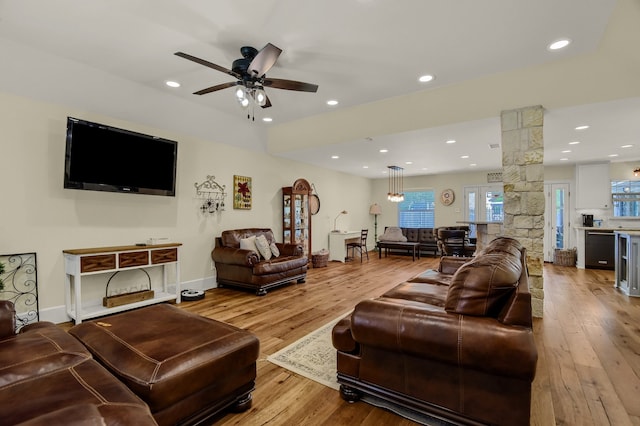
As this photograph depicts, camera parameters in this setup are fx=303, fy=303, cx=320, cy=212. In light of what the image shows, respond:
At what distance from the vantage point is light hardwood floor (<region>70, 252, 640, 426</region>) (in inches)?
73.2

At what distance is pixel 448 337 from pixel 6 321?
2455 millimetres

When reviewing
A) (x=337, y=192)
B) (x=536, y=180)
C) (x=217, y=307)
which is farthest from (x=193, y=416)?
(x=337, y=192)

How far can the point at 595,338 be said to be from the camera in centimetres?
295

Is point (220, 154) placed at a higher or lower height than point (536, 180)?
higher

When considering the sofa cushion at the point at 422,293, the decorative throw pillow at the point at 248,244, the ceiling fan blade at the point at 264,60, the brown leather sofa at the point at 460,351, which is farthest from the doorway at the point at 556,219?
the ceiling fan blade at the point at 264,60

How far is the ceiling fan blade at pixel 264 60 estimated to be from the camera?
250 cm

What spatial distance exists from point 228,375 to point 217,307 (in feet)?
7.81

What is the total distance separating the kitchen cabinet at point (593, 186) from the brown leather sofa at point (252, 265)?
6745 mm

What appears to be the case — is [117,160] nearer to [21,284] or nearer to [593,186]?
[21,284]

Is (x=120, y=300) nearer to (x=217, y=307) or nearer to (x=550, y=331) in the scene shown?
(x=217, y=307)

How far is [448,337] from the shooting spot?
1597 mm

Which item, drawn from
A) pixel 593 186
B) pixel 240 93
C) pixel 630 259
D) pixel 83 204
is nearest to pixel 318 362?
pixel 240 93

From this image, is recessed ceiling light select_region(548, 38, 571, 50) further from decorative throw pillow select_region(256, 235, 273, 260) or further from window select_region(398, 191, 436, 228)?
window select_region(398, 191, 436, 228)

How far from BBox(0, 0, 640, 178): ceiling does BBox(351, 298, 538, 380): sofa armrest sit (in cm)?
235
